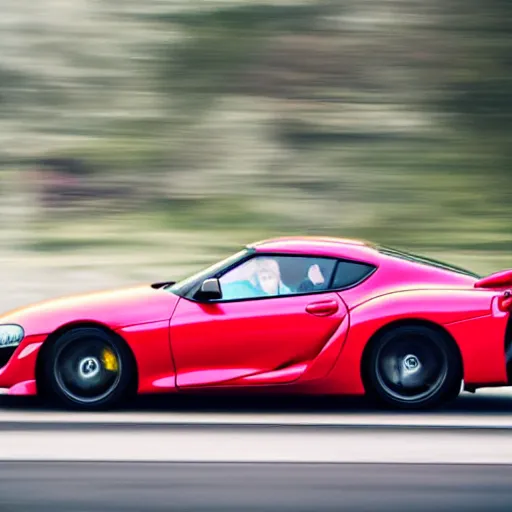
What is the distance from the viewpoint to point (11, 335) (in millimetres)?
7910

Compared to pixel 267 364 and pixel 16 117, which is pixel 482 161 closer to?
pixel 16 117

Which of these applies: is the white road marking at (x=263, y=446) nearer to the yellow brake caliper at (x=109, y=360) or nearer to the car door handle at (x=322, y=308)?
the yellow brake caliper at (x=109, y=360)

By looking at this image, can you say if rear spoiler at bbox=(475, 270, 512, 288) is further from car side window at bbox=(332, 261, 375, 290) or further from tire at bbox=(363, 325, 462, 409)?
car side window at bbox=(332, 261, 375, 290)

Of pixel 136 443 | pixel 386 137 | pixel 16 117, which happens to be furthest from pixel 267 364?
pixel 16 117

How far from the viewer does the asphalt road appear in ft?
17.3

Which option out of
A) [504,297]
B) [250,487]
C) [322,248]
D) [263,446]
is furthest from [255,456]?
[504,297]

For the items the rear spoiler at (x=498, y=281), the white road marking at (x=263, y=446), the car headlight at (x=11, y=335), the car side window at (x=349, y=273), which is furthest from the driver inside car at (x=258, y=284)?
the car headlight at (x=11, y=335)

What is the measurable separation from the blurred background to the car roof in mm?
6774

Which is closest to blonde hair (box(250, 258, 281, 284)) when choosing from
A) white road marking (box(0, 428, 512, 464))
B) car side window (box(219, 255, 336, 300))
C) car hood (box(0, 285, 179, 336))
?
car side window (box(219, 255, 336, 300))

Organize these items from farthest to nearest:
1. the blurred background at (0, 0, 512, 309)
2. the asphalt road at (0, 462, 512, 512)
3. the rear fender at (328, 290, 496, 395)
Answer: the blurred background at (0, 0, 512, 309) < the rear fender at (328, 290, 496, 395) < the asphalt road at (0, 462, 512, 512)

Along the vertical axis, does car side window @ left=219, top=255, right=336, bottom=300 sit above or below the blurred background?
below

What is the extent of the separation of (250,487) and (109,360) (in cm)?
245

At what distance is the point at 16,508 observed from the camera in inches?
206

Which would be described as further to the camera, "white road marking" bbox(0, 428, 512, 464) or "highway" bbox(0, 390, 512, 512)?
"white road marking" bbox(0, 428, 512, 464)
